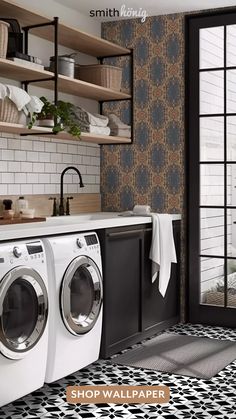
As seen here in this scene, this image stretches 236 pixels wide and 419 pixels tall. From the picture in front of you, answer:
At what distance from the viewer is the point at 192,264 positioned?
17.6ft

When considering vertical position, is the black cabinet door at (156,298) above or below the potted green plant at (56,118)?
below

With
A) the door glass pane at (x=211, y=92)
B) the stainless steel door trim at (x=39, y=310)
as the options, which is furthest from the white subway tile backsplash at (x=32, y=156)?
the stainless steel door trim at (x=39, y=310)

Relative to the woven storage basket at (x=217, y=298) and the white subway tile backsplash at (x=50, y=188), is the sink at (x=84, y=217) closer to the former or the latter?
the white subway tile backsplash at (x=50, y=188)

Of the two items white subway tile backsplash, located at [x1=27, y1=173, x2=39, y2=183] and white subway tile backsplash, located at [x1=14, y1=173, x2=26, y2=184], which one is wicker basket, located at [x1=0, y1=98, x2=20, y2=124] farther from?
white subway tile backsplash, located at [x1=27, y1=173, x2=39, y2=183]

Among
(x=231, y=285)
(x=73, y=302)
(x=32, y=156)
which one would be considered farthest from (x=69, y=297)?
(x=231, y=285)

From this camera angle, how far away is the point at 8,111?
4.00 m

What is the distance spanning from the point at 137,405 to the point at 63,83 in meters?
2.42

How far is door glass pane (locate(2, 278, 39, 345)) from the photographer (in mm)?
3219

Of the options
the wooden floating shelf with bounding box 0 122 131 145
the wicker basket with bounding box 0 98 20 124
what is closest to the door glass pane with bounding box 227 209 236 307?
the wooden floating shelf with bounding box 0 122 131 145

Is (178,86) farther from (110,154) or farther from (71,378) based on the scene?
(71,378)

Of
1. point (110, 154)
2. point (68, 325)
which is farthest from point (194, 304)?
point (68, 325)

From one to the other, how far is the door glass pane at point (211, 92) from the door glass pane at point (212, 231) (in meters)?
0.84

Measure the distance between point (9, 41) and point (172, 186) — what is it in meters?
1.92

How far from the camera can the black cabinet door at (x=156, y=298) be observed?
4766mm
